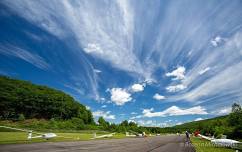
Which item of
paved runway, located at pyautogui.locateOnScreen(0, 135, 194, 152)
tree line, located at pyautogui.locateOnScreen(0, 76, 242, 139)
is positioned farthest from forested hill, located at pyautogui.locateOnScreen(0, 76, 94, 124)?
paved runway, located at pyautogui.locateOnScreen(0, 135, 194, 152)

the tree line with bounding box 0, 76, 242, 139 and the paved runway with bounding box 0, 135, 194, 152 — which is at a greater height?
the tree line with bounding box 0, 76, 242, 139

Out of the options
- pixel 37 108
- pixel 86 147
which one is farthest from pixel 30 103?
pixel 86 147

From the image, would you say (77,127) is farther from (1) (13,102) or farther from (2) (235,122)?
(2) (235,122)

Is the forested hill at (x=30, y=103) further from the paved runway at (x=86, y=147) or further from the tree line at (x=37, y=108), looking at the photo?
the paved runway at (x=86, y=147)

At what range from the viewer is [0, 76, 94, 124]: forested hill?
272ft

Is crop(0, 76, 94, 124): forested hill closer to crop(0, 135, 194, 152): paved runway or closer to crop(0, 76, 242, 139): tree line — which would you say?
crop(0, 76, 242, 139): tree line

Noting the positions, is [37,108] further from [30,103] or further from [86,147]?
[86,147]

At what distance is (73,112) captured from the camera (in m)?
110

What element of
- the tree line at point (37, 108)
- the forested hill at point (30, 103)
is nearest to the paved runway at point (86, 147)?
the tree line at point (37, 108)

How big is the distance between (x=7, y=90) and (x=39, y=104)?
14872mm

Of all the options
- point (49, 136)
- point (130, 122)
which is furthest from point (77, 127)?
point (130, 122)

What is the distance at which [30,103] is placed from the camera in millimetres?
90438

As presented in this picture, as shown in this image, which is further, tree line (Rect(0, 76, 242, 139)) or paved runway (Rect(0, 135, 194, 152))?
tree line (Rect(0, 76, 242, 139))

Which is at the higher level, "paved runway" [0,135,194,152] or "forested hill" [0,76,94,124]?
"forested hill" [0,76,94,124]
